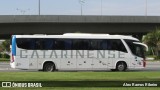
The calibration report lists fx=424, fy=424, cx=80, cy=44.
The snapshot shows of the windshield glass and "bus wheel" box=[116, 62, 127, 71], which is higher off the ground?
the windshield glass

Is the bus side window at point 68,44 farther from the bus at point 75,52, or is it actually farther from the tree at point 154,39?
the tree at point 154,39

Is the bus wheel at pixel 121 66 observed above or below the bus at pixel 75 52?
below

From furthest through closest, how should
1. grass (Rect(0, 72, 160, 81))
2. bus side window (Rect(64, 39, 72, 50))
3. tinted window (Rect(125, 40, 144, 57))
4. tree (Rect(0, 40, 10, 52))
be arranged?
tree (Rect(0, 40, 10, 52)) → tinted window (Rect(125, 40, 144, 57)) → bus side window (Rect(64, 39, 72, 50)) → grass (Rect(0, 72, 160, 81))

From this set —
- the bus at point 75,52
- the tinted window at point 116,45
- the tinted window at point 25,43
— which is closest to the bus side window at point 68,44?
the bus at point 75,52

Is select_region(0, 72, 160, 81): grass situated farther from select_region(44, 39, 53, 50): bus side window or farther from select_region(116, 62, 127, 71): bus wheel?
select_region(116, 62, 127, 71): bus wheel

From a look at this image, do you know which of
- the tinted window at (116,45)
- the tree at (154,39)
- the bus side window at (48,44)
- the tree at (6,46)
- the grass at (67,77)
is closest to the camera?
the grass at (67,77)

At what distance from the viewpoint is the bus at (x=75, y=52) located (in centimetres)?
2933

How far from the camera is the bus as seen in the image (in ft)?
96.2

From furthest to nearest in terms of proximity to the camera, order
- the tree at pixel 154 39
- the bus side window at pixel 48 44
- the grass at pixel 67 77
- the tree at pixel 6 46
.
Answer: the tree at pixel 6 46
the tree at pixel 154 39
the bus side window at pixel 48 44
the grass at pixel 67 77

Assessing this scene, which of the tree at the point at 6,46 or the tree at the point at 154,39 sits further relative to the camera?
the tree at the point at 6,46

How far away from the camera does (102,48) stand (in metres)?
30.2

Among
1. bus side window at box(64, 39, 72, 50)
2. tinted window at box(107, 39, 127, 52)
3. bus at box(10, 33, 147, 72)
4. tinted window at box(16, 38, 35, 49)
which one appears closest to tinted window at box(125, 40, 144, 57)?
bus at box(10, 33, 147, 72)

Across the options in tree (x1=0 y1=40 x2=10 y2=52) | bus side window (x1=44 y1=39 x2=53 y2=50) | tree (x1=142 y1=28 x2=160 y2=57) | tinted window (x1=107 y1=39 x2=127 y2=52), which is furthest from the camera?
tree (x1=0 y1=40 x2=10 y2=52)

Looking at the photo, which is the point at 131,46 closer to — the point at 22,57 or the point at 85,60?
the point at 85,60
